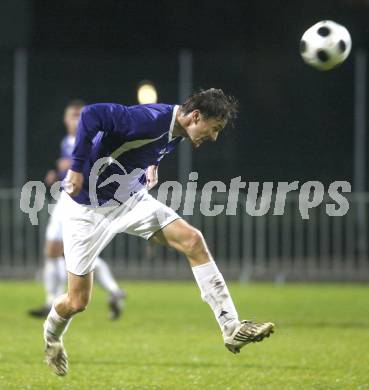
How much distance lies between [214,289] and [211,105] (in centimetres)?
123

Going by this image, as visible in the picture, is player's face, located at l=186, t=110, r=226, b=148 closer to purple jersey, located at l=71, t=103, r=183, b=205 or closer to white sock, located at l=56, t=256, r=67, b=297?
purple jersey, located at l=71, t=103, r=183, b=205

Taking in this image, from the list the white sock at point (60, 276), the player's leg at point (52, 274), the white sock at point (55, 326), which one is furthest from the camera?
the white sock at point (60, 276)

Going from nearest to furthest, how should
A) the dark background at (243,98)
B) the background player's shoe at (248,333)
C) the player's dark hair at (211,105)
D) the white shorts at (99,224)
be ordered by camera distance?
the background player's shoe at (248,333)
the player's dark hair at (211,105)
the white shorts at (99,224)
the dark background at (243,98)

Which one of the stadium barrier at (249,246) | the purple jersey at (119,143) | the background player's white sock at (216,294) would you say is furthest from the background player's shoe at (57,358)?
the stadium barrier at (249,246)

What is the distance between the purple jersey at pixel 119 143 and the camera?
7.07 metres

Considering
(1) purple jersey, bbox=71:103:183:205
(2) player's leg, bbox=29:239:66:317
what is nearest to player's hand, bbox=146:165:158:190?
(1) purple jersey, bbox=71:103:183:205

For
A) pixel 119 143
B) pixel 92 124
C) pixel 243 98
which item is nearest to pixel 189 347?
pixel 119 143

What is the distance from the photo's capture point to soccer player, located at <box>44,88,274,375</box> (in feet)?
23.2

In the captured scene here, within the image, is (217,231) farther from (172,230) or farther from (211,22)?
(172,230)

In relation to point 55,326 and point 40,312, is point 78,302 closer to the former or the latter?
point 55,326

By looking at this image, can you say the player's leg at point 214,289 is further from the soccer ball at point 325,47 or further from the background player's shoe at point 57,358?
the soccer ball at point 325,47

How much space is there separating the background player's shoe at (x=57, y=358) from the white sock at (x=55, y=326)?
0.22ft

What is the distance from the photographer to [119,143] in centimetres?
733

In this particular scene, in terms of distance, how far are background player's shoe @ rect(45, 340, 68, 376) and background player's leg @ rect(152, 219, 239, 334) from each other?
1098 mm
